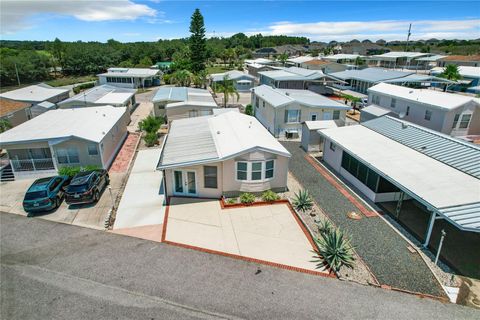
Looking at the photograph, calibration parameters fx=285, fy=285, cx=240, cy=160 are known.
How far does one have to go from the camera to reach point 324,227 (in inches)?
528

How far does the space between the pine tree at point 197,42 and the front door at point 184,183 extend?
48.3 metres

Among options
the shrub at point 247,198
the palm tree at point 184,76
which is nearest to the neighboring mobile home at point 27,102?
the palm tree at point 184,76

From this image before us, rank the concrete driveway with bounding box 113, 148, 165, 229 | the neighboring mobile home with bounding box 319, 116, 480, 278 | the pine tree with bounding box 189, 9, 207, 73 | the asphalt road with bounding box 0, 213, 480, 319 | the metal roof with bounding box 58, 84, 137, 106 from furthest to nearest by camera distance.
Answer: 1. the pine tree with bounding box 189, 9, 207, 73
2. the metal roof with bounding box 58, 84, 137, 106
3. the concrete driveway with bounding box 113, 148, 165, 229
4. the neighboring mobile home with bounding box 319, 116, 480, 278
5. the asphalt road with bounding box 0, 213, 480, 319

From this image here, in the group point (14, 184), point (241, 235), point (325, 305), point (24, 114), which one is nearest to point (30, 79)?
point (24, 114)

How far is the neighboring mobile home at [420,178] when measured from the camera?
11680mm

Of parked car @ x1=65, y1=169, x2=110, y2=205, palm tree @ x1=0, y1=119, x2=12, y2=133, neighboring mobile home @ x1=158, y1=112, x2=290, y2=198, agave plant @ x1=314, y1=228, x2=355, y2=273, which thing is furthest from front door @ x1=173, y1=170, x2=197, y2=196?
palm tree @ x1=0, y1=119, x2=12, y2=133

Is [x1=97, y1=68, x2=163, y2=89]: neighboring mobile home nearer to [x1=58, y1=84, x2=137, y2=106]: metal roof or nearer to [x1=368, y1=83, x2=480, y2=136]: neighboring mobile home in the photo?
[x1=58, y1=84, x2=137, y2=106]: metal roof

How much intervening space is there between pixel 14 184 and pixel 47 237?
27.1 ft

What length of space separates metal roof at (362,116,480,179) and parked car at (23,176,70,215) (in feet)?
68.9

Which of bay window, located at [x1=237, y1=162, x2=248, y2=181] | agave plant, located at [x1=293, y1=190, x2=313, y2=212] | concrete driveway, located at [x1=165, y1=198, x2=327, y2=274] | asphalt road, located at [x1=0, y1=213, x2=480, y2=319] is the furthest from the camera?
bay window, located at [x1=237, y1=162, x2=248, y2=181]

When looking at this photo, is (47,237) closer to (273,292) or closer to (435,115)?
(273,292)

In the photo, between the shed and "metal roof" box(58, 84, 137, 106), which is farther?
"metal roof" box(58, 84, 137, 106)

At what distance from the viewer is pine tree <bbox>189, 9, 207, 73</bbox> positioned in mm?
61331

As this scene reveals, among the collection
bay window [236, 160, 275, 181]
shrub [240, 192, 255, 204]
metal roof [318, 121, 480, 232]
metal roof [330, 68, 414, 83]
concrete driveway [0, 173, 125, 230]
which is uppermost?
metal roof [330, 68, 414, 83]
